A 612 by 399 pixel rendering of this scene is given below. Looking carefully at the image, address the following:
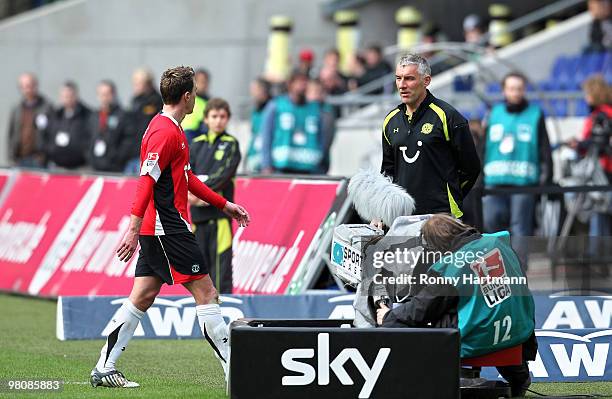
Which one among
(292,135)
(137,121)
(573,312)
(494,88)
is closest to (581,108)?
(494,88)

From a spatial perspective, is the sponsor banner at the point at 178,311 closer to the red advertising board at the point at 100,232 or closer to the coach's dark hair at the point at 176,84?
the red advertising board at the point at 100,232

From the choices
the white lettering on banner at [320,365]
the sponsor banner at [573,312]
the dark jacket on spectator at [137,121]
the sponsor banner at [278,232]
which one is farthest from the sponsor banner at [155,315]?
the dark jacket on spectator at [137,121]

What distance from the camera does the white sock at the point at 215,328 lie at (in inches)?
391

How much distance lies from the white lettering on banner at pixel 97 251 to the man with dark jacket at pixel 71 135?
5.61m

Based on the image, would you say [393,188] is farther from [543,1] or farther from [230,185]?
[543,1]

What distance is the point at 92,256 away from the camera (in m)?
15.6

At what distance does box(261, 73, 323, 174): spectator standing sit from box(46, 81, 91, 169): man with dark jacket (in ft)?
11.0

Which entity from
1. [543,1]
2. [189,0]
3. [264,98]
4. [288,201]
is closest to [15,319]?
[288,201]

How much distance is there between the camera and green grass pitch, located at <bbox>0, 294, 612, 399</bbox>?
9.65m

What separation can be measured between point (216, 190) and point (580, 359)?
417 cm

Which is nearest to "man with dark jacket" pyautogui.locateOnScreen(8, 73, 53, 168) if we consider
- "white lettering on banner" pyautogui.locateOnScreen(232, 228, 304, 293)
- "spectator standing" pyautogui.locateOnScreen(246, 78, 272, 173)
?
"spectator standing" pyautogui.locateOnScreen(246, 78, 272, 173)

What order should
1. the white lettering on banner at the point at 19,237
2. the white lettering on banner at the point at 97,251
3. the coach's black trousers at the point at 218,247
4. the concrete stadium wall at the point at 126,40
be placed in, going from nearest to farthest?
the coach's black trousers at the point at 218,247
the white lettering on banner at the point at 97,251
the white lettering on banner at the point at 19,237
the concrete stadium wall at the point at 126,40

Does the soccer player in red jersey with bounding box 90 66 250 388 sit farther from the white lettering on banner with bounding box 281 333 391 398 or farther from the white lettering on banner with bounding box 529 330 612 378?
the white lettering on banner with bounding box 529 330 612 378

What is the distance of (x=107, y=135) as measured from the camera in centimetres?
2027
